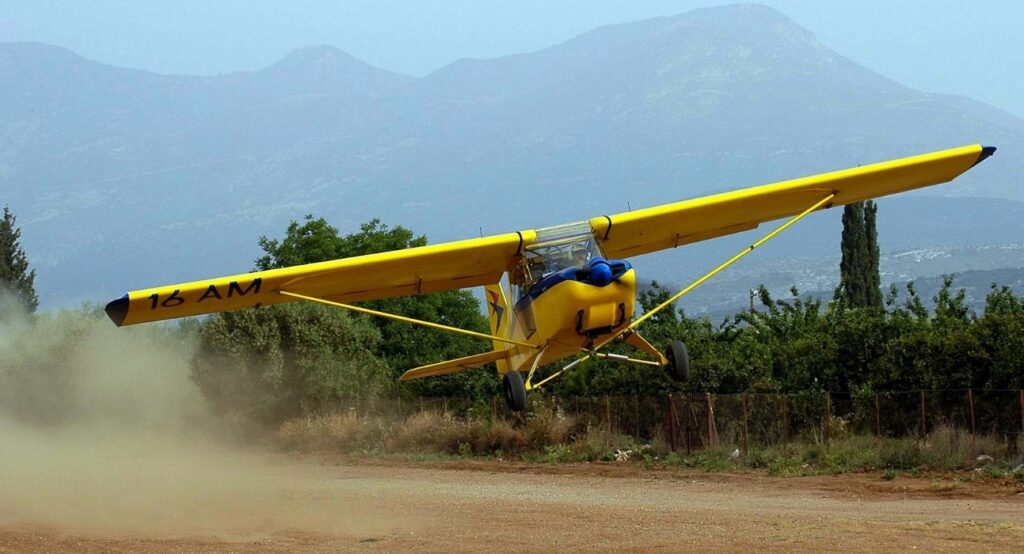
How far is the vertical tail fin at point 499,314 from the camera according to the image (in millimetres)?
20484

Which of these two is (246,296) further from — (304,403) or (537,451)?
(304,403)

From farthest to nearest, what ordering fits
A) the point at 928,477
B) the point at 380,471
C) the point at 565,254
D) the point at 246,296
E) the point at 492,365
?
the point at 492,365, the point at 380,471, the point at 928,477, the point at 246,296, the point at 565,254

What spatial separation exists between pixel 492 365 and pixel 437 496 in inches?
509

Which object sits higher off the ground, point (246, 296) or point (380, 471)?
point (246, 296)

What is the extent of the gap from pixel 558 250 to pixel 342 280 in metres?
3.91

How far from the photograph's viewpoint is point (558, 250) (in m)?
17.9

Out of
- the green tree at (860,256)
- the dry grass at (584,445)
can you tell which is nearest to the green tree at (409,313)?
the dry grass at (584,445)

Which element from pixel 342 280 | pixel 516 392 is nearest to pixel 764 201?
pixel 516 392

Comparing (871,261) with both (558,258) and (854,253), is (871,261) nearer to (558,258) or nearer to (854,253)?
(854,253)

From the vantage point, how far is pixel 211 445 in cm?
3606

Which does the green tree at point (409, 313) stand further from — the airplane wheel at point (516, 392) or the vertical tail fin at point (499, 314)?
the airplane wheel at point (516, 392)

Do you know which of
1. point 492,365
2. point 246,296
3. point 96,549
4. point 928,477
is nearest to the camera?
point 96,549

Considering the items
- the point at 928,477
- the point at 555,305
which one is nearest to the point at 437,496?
the point at 555,305

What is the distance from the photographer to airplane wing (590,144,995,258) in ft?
66.1
